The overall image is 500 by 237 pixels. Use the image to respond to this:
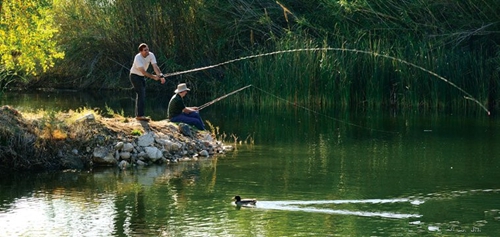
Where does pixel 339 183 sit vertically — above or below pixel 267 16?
below

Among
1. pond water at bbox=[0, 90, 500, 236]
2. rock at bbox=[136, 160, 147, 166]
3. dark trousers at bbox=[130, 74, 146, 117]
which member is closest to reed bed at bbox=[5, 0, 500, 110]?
pond water at bbox=[0, 90, 500, 236]

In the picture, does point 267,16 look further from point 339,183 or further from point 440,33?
point 339,183

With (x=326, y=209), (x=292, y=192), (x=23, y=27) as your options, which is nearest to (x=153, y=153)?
(x=292, y=192)

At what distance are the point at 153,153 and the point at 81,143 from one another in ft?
4.46

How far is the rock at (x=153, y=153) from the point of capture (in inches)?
762

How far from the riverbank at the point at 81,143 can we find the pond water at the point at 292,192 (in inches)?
17.3

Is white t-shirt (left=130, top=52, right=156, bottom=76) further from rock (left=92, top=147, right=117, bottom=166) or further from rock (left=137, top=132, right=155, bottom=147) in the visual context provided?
rock (left=92, top=147, right=117, bottom=166)

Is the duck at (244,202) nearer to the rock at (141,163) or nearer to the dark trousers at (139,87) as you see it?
the rock at (141,163)

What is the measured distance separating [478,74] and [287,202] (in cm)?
1711


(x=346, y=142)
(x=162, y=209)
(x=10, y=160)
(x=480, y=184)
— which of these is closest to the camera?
(x=162, y=209)

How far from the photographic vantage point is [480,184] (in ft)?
55.9

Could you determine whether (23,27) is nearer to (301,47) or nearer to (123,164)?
(123,164)

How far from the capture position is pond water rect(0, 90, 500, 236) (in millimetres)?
13859

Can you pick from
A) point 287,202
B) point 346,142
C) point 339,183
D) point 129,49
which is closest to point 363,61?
point 346,142
